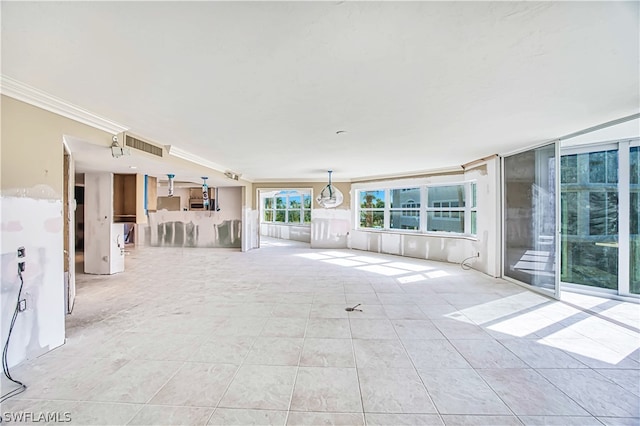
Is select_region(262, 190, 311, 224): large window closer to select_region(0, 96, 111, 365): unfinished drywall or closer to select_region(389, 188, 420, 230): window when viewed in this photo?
select_region(389, 188, 420, 230): window

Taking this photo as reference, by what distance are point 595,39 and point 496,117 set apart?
1.31 m

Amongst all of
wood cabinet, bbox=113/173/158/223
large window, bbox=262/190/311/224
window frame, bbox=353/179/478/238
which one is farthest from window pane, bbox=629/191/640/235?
large window, bbox=262/190/311/224

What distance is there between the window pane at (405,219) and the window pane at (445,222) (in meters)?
0.36

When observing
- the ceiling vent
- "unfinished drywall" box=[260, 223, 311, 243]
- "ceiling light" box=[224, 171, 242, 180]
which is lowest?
"unfinished drywall" box=[260, 223, 311, 243]

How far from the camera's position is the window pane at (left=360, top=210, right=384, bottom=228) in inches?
315

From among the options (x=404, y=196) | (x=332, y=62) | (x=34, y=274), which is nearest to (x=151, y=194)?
(x=34, y=274)

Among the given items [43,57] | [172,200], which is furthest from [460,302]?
[172,200]

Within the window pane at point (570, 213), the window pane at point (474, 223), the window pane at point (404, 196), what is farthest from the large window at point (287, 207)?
the window pane at point (570, 213)

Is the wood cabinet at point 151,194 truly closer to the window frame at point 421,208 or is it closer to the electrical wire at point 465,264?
the window frame at point 421,208

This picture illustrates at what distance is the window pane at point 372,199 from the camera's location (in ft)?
26.2

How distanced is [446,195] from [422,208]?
0.68 meters

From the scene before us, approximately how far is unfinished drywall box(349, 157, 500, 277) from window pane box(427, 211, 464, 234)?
0.30 metres

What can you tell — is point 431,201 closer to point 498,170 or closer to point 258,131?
point 498,170

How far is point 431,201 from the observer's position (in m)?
6.78
